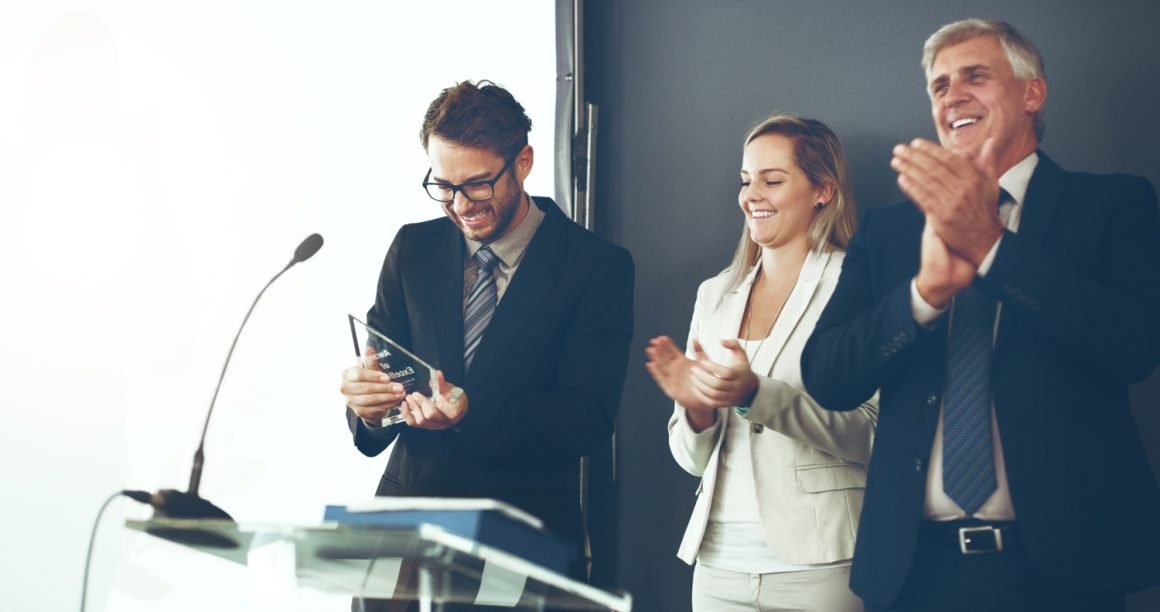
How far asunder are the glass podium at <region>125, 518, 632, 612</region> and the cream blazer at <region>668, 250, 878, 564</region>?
755 mm

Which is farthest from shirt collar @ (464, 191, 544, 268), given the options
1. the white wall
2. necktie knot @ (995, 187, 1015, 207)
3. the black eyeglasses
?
necktie knot @ (995, 187, 1015, 207)

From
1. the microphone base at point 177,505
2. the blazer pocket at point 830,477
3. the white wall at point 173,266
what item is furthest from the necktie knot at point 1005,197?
the microphone base at point 177,505

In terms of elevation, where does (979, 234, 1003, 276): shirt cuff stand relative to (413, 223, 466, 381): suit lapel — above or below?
above

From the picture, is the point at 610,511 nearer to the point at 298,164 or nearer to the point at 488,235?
the point at 488,235

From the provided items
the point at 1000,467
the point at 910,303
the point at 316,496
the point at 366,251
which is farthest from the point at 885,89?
the point at 316,496

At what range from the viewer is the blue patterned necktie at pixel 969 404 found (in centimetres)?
202

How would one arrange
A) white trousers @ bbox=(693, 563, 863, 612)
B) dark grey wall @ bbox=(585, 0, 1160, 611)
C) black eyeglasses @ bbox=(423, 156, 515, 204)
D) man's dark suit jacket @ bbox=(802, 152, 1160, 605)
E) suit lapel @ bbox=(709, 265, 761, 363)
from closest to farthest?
man's dark suit jacket @ bbox=(802, 152, 1160, 605) < white trousers @ bbox=(693, 563, 863, 612) < dark grey wall @ bbox=(585, 0, 1160, 611) < suit lapel @ bbox=(709, 265, 761, 363) < black eyeglasses @ bbox=(423, 156, 515, 204)

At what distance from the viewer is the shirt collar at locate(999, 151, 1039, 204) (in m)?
2.23

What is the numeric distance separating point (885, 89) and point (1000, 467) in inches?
43.1

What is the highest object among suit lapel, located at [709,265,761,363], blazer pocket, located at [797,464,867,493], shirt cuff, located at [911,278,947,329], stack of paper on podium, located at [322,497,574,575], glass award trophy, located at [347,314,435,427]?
shirt cuff, located at [911,278,947,329]

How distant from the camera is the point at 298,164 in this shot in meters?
3.06

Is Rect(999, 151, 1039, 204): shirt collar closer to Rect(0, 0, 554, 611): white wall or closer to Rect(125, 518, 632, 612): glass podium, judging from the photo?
Rect(125, 518, 632, 612): glass podium

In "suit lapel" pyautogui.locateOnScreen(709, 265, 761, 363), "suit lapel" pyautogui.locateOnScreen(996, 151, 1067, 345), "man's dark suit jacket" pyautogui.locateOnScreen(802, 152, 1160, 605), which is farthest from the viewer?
"suit lapel" pyautogui.locateOnScreen(709, 265, 761, 363)

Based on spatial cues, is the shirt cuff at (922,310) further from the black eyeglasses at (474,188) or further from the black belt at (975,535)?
the black eyeglasses at (474,188)
